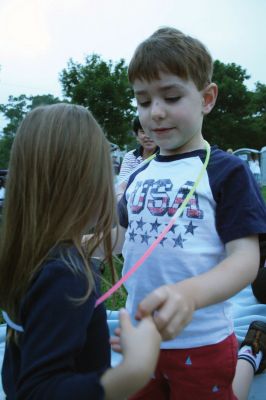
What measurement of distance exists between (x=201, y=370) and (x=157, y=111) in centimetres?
86

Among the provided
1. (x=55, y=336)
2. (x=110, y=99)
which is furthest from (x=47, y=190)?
(x=110, y=99)

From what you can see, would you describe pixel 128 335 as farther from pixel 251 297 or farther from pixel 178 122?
pixel 251 297

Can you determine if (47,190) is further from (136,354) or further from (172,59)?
(172,59)

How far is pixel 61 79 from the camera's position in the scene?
27.5 meters

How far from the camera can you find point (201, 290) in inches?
37.6

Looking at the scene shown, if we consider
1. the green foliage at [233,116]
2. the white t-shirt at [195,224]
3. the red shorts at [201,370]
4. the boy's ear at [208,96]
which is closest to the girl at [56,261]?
the white t-shirt at [195,224]

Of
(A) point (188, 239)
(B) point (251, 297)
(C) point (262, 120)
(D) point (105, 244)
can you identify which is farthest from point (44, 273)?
(C) point (262, 120)

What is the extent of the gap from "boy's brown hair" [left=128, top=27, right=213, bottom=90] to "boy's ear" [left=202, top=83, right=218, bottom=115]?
0.02 metres

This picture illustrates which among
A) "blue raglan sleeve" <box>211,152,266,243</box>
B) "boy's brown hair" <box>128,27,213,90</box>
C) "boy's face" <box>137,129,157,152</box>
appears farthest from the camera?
"boy's face" <box>137,129,157,152</box>

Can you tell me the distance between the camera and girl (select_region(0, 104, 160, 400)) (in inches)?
33.0

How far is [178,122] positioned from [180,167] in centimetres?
16

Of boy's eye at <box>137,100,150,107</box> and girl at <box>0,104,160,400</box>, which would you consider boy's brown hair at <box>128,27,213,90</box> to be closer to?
boy's eye at <box>137,100,150,107</box>

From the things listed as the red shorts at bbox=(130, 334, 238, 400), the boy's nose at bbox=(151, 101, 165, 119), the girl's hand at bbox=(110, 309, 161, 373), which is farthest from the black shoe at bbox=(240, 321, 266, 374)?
the girl's hand at bbox=(110, 309, 161, 373)

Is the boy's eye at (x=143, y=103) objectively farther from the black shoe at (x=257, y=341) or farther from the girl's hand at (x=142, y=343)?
the black shoe at (x=257, y=341)
